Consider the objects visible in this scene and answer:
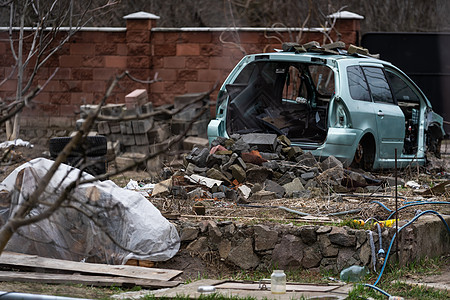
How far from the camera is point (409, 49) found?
16.5 metres

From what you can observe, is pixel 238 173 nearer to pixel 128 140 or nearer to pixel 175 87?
pixel 128 140

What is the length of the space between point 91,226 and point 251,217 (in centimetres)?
171

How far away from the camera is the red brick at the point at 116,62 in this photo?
54.8ft

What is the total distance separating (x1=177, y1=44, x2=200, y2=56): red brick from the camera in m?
16.5

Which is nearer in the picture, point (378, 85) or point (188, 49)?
point (378, 85)

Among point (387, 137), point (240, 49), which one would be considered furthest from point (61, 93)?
point (387, 137)

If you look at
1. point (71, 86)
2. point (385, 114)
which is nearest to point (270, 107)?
point (385, 114)

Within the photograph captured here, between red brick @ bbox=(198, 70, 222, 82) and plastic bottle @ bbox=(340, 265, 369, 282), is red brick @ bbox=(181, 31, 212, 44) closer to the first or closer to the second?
red brick @ bbox=(198, 70, 222, 82)

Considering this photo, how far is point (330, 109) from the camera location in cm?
1000

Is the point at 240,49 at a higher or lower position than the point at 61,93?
higher

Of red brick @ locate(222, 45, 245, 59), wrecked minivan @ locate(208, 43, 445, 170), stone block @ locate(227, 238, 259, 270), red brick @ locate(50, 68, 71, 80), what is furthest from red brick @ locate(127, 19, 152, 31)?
stone block @ locate(227, 238, 259, 270)

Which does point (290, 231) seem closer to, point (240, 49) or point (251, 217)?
point (251, 217)

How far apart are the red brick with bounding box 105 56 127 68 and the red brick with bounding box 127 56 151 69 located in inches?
3.6

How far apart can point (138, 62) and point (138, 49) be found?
0.29 meters
